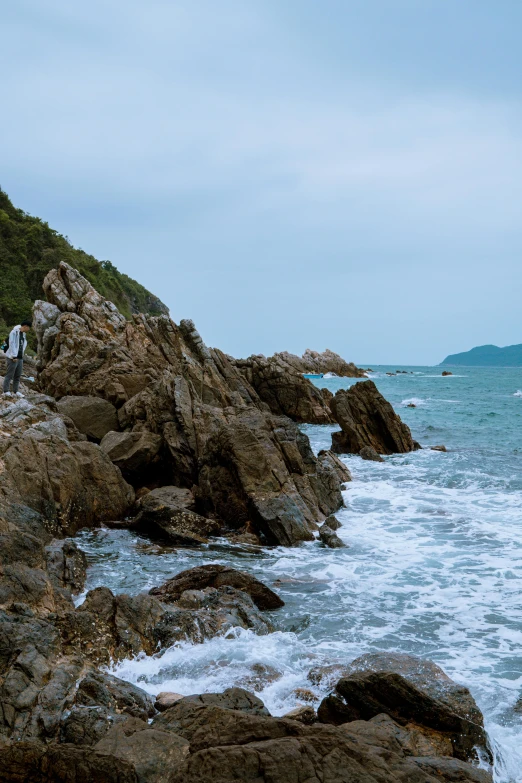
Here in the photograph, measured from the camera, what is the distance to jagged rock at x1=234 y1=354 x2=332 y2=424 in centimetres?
4078

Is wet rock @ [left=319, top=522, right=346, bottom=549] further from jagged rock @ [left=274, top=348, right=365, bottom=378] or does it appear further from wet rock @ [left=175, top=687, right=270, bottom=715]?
jagged rock @ [left=274, top=348, right=365, bottom=378]

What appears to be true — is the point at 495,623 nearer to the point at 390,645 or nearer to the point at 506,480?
the point at 390,645

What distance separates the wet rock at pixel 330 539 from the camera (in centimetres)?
1412

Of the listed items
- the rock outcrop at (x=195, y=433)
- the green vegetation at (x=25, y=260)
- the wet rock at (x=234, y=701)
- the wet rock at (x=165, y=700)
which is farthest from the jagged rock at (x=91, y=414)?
the green vegetation at (x=25, y=260)

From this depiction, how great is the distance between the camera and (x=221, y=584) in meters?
10.5

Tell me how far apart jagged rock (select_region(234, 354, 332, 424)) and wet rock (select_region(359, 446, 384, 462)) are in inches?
537

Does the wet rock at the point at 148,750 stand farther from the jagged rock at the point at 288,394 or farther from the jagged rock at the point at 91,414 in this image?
the jagged rock at the point at 288,394

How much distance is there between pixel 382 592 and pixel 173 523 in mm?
5327

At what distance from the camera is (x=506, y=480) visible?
21.9m

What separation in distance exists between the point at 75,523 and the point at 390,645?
796cm

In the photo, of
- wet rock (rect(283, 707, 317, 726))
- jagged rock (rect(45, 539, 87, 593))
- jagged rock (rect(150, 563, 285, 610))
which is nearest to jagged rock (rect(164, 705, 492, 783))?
wet rock (rect(283, 707, 317, 726))

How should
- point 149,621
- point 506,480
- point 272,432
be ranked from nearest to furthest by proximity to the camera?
point 149,621 → point 272,432 → point 506,480

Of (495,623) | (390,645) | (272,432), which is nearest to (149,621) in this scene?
(390,645)

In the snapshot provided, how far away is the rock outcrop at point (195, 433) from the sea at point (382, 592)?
3.65 feet
